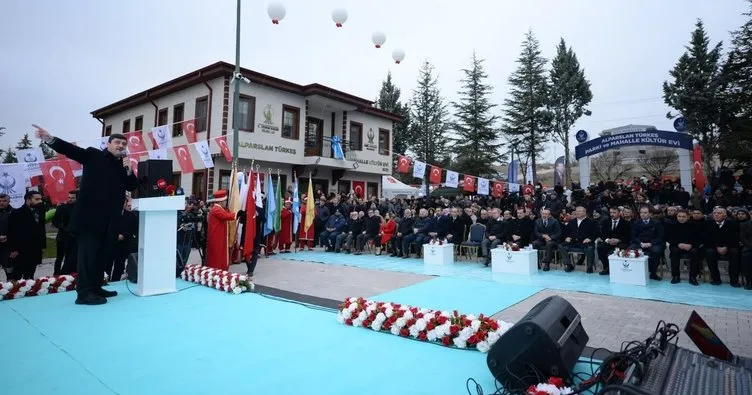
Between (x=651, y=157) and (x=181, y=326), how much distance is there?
3807 cm

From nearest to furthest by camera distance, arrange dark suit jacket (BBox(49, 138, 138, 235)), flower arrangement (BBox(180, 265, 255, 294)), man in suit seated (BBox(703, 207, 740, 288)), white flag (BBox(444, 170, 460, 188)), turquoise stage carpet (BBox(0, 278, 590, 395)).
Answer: turquoise stage carpet (BBox(0, 278, 590, 395)) < dark suit jacket (BBox(49, 138, 138, 235)) < flower arrangement (BBox(180, 265, 255, 294)) < man in suit seated (BBox(703, 207, 740, 288)) < white flag (BBox(444, 170, 460, 188))

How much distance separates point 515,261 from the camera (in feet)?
26.2

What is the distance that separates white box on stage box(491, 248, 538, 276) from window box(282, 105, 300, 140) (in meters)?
11.7

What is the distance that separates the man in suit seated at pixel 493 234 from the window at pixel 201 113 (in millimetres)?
12210

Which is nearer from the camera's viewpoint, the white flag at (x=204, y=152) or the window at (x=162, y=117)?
the white flag at (x=204, y=152)

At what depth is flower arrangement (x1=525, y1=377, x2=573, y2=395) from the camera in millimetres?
2113

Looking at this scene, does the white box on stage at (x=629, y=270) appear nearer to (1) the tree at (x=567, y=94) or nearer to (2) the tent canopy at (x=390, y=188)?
(2) the tent canopy at (x=390, y=188)

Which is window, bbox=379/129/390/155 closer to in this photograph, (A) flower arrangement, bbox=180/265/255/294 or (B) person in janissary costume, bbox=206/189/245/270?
(B) person in janissary costume, bbox=206/189/245/270

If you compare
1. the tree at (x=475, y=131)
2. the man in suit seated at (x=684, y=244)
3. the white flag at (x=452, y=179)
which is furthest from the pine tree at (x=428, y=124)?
the man in suit seated at (x=684, y=244)

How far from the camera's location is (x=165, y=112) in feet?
57.8

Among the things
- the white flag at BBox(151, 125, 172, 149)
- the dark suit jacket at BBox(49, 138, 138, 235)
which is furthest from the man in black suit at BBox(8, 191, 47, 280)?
the white flag at BBox(151, 125, 172, 149)

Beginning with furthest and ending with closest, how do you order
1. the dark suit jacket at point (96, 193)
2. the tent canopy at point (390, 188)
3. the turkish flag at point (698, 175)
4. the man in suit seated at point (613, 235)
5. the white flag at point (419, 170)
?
the tent canopy at point (390, 188)
the white flag at point (419, 170)
the turkish flag at point (698, 175)
the man in suit seated at point (613, 235)
the dark suit jacket at point (96, 193)

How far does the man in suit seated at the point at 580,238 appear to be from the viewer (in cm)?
784

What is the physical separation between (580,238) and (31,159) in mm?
14532
